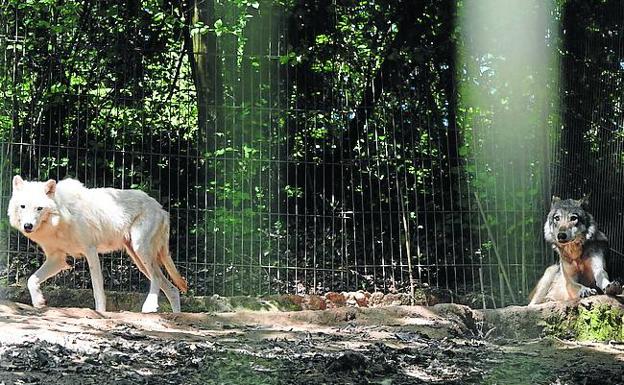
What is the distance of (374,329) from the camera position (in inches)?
257

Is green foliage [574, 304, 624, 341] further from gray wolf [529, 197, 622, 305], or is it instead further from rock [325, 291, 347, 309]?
rock [325, 291, 347, 309]

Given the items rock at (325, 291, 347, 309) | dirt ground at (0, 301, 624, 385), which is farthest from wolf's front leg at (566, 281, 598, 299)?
rock at (325, 291, 347, 309)

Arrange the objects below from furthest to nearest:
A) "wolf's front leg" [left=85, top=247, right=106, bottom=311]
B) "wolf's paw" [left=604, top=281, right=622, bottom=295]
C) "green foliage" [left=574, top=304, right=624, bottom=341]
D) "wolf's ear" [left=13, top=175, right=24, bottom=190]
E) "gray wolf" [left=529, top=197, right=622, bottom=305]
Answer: "gray wolf" [left=529, top=197, right=622, bottom=305] < "wolf's ear" [left=13, top=175, right=24, bottom=190] < "wolf's front leg" [left=85, top=247, right=106, bottom=311] < "wolf's paw" [left=604, top=281, right=622, bottom=295] < "green foliage" [left=574, top=304, right=624, bottom=341]

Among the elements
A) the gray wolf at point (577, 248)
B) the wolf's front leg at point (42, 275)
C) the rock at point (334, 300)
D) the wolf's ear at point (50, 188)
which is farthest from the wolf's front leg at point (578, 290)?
the wolf's ear at point (50, 188)

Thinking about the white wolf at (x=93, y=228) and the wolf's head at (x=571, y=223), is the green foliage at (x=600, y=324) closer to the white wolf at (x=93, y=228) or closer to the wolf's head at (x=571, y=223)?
the wolf's head at (x=571, y=223)

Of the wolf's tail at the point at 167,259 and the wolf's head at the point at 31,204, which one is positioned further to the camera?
the wolf's tail at the point at 167,259

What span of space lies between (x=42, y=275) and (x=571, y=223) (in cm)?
477

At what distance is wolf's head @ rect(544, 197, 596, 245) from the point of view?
8.11 m

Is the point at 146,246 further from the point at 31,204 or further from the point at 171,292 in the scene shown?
the point at 31,204

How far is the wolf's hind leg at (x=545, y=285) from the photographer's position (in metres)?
8.56

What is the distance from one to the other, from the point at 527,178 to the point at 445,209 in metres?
0.95

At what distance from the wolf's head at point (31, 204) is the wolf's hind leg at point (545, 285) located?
4622 millimetres

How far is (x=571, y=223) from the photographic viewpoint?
26.7 ft

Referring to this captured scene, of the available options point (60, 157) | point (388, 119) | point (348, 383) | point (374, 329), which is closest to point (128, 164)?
point (60, 157)
